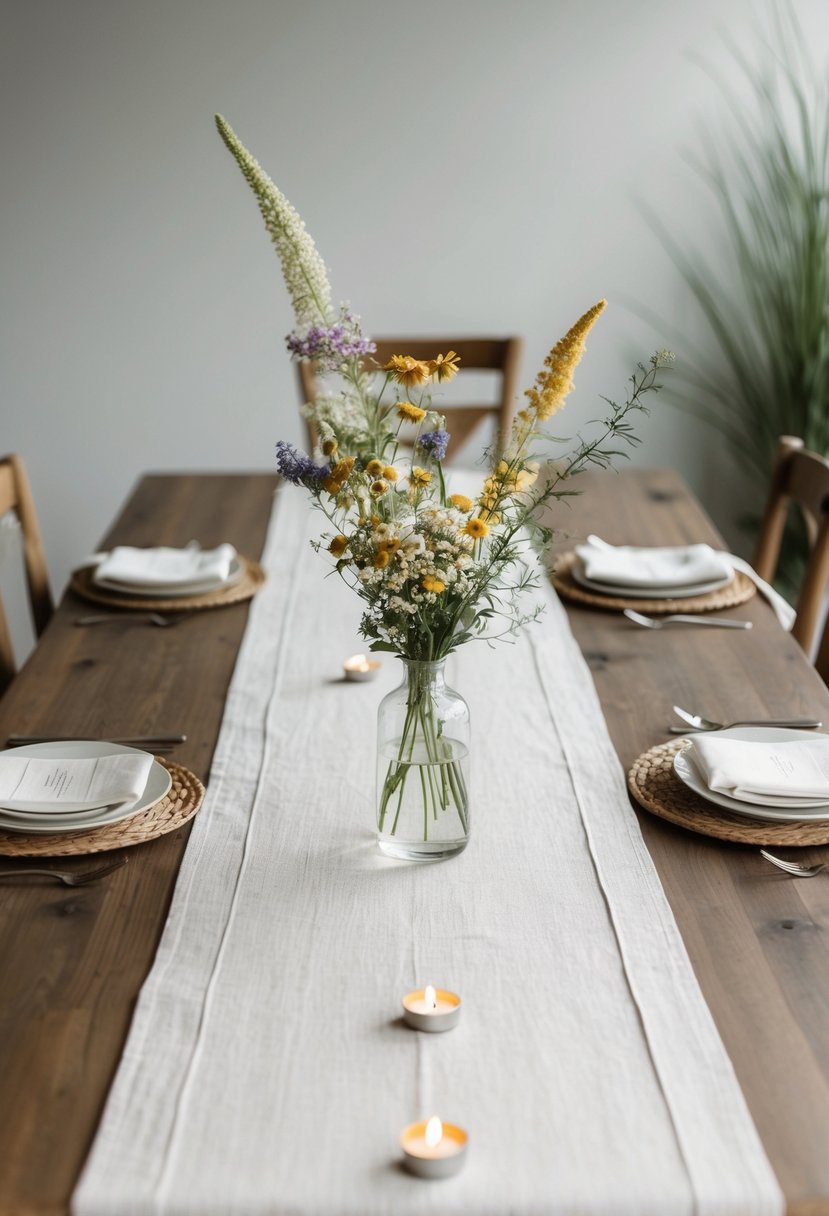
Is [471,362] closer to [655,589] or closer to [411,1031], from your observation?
[655,589]

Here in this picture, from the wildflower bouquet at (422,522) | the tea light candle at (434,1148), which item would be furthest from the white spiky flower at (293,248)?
the tea light candle at (434,1148)

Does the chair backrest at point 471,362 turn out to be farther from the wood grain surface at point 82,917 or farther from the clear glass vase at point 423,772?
the clear glass vase at point 423,772

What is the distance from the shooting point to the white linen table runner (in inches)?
34.7

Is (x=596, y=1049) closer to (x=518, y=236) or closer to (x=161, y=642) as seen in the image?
(x=161, y=642)

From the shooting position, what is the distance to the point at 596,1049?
1.02 metres

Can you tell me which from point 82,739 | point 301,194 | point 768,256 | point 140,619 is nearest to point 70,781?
point 82,739

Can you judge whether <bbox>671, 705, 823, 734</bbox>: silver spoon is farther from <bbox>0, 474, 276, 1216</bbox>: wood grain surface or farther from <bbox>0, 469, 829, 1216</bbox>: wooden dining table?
<bbox>0, 474, 276, 1216</bbox>: wood grain surface

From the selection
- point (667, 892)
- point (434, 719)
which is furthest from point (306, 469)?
point (667, 892)

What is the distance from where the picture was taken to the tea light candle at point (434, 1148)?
0.88m

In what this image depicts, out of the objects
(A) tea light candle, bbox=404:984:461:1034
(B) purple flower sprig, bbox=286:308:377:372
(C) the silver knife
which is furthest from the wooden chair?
(A) tea light candle, bbox=404:984:461:1034

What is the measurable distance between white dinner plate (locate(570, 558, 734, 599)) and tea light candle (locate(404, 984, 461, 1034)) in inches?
41.9

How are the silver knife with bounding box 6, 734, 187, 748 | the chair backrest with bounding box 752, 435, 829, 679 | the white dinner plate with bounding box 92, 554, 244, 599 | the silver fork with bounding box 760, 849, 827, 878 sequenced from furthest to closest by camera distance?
the chair backrest with bounding box 752, 435, 829, 679 < the white dinner plate with bounding box 92, 554, 244, 599 < the silver knife with bounding box 6, 734, 187, 748 < the silver fork with bounding box 760, 849, 827, 878

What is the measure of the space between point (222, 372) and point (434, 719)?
8.78 ft

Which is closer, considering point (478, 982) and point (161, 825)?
point (478, 982)
